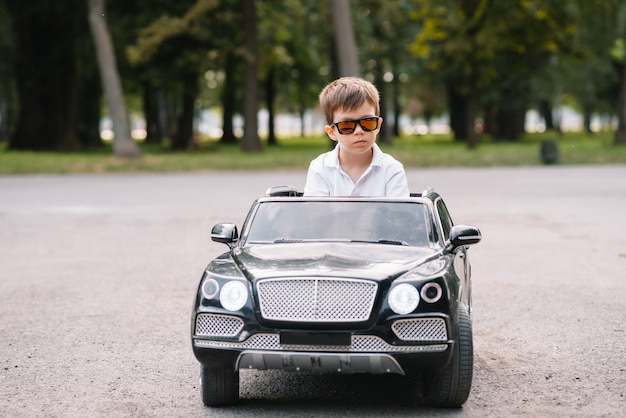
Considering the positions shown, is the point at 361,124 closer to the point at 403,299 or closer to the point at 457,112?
the point at 403,299

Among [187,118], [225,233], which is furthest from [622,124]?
[225,233]

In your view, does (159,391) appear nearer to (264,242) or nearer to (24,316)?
(264,242)

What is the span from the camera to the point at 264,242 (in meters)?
6.04

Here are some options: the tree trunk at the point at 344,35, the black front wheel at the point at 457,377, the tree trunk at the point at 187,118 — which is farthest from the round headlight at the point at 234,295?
the tree trunk at the point at 187,118

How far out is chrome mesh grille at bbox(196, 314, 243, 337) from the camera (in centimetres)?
512

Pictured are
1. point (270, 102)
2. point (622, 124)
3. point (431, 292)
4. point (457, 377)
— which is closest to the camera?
point (431, 292)

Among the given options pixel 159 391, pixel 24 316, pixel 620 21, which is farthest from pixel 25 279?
pixel 620 21

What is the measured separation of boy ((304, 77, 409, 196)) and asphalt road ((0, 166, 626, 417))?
124 centimetres

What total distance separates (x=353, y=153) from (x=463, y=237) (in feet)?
3.10

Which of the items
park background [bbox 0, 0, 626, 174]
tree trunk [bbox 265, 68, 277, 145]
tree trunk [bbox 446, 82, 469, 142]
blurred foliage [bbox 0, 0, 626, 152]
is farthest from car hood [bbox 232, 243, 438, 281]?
tree trunk [bbox 446, 82, 469, 142]

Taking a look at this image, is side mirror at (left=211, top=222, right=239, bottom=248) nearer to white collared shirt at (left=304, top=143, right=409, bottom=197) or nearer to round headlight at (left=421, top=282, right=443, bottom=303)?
white collared shirt at (left=304, top=143, right=409, bottom=197)

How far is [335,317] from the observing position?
501 centimetres

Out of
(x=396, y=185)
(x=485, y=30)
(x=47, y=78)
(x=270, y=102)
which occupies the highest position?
(x=485, y=30)

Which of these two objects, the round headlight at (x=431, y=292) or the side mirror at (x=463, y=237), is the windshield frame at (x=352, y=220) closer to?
the side mirror at (x=463, y=237)
